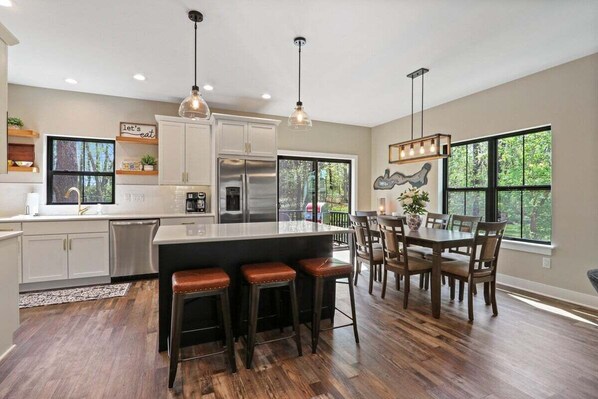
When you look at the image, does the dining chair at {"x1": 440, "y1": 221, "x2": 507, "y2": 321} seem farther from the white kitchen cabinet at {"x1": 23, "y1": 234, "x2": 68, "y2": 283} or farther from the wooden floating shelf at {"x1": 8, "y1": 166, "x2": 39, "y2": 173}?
the wooden floating shelf at {"x1": 8, "y1": 166, "x2": 39, "y2": 173}

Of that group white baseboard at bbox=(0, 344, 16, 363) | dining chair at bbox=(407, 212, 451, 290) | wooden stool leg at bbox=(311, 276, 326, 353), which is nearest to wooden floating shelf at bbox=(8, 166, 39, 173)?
white baseboard at bbox=(0, 344, 16, 363)

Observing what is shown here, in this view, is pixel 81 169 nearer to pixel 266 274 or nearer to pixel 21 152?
pixel 21 152

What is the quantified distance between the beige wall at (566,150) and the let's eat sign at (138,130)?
17.1ft

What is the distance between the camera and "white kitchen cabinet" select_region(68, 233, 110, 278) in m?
3.82

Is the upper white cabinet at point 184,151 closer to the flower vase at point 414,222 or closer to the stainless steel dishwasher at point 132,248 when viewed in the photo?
the stainless steel dishwasher at point 132,248

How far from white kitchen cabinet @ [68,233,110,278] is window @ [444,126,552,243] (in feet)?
17.5

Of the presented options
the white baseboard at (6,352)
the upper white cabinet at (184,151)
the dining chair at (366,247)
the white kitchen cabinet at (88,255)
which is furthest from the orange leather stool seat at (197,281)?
the upper white cabinet at (184,151)

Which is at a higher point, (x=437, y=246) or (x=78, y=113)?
(x=78, y=113)

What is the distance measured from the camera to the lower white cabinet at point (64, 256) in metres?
3.62

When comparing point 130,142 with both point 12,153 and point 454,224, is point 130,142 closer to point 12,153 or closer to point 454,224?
point 12,153

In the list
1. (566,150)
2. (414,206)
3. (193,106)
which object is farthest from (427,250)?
(193,106)

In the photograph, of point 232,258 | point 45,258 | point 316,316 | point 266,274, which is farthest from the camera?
point 45,258

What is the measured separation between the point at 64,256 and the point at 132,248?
771mm

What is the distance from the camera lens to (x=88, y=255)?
3900mm
